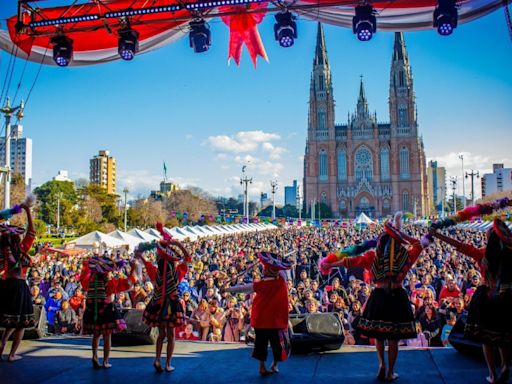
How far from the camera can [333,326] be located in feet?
19.3

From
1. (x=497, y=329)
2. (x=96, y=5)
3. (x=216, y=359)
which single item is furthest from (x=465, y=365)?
(x=96, y=5)

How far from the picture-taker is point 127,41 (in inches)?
322

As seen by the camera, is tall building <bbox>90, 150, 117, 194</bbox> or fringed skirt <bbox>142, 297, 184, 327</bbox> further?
tall building <bbox>90, 150, 117, 194</bbox>

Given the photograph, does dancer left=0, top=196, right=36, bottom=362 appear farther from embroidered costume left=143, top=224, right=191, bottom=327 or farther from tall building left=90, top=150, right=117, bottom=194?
tall building left=90, top=150, right=117, bottom=194

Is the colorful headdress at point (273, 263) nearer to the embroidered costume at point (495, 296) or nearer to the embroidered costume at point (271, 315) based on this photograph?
the embroidered costume at point (271, 315)

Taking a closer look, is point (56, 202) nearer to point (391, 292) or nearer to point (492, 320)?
point (391, 292)

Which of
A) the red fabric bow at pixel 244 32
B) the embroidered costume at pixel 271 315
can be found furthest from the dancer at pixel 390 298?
the red fabric bow at pixel 244 32

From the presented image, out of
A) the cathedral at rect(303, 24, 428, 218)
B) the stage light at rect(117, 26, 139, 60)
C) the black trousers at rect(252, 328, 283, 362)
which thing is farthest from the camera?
the cathedral at rect(303, 24, 428, 218)

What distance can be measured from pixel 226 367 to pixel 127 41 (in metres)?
5.89

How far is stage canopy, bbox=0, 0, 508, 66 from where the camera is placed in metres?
7.51

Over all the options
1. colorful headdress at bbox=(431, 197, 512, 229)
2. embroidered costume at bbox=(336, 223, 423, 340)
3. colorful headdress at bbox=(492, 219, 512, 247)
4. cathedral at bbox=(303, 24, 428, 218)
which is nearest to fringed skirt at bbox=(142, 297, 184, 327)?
embroidered costume at bbox=(336, 223, 423, 340)

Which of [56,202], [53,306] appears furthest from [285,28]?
[56,202]

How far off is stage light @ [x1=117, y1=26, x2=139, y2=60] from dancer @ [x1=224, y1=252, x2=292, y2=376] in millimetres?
5056

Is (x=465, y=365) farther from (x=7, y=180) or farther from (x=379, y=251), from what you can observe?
(x=7, y=180)
